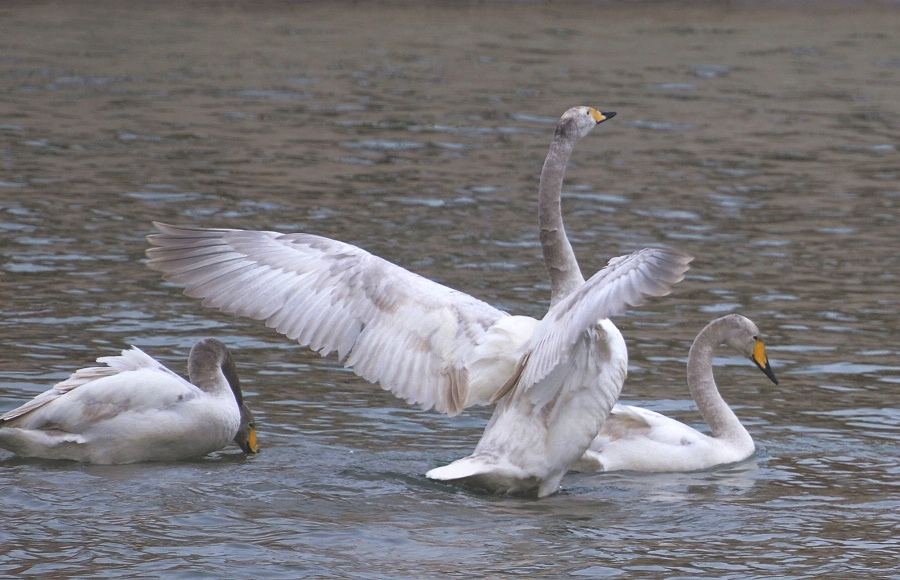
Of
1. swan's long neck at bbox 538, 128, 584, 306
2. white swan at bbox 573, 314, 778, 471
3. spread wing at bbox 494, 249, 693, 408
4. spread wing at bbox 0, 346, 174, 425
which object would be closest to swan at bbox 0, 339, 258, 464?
spread wing at bbox 0, 346, 174, 425

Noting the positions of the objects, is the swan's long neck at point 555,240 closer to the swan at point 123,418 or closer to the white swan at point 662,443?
the white swan at point 662,443

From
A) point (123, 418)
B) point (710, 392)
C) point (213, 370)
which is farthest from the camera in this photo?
point (710, 392)

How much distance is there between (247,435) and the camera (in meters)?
8.30

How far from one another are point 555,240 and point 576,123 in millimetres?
825

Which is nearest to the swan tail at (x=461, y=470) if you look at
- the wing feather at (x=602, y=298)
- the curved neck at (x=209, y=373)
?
A: the wing feather at (x=602, y=298)

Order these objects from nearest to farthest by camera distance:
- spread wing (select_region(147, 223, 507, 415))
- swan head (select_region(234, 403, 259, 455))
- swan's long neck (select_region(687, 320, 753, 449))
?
spread wing (select_region(147, 223, 507, 415)), swan head (select_region(234, 403, 259, 455)), swan's long neck (select_region(687, 320, 753, 449))

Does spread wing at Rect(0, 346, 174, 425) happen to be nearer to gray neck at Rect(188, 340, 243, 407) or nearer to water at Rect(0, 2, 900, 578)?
gray neck at Rect(188, 340, 243, 407)

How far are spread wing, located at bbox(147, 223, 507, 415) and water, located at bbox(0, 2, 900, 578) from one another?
1.80ft

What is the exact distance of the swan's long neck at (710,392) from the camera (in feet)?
28.5

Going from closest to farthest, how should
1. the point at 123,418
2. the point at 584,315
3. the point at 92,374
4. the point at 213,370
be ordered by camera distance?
the point at 584,315 < the point at 123,418 < the point at 92,374 < the point at 213,370

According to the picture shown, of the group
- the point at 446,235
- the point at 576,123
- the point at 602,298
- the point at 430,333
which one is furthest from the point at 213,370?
the point at 446,235

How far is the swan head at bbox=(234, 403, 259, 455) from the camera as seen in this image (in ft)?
27.2

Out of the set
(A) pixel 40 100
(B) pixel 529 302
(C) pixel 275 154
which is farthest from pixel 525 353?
(A) pixel 40 100

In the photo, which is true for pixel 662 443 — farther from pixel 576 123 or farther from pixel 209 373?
pixel 209 373
